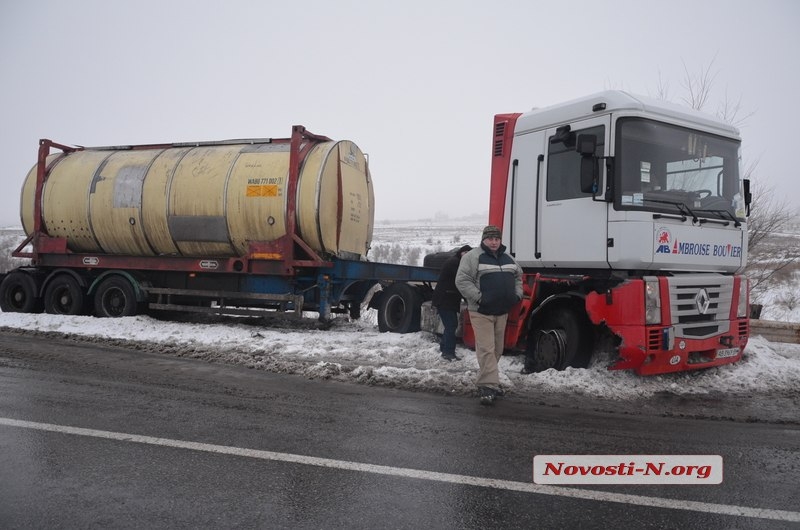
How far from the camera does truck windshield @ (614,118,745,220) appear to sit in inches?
237

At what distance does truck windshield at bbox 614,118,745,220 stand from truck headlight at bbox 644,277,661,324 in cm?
80

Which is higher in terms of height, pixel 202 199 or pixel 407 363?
pixel 202 199

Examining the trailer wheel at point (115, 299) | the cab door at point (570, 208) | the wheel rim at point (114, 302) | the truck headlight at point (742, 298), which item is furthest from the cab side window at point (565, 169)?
the wheel rim at point (114, 302)

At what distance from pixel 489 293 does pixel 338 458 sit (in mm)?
2720

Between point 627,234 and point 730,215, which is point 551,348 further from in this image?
point 730,215

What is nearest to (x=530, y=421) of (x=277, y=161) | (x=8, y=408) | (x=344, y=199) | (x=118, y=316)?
(x=8, y=408)

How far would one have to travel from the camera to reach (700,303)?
632 centimetres

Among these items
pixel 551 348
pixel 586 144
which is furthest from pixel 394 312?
pixel 586 144

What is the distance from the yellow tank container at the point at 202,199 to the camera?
995 centimetres

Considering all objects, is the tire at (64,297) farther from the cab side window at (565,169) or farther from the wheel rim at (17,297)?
the cab side window at (565,169)

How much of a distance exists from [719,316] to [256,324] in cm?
825

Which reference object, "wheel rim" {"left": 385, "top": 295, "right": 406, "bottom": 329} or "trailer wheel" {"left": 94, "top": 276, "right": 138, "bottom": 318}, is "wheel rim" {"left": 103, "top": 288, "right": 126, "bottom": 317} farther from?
"wheel rim" {"left": 385, "top": 295, "right": 406, "bottom": 329}

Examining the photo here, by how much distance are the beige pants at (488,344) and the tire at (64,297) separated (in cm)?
938

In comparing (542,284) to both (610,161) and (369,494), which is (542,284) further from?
(369,494)
